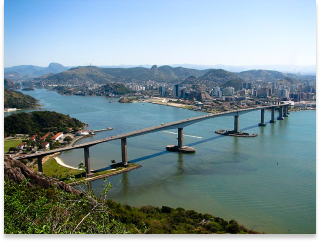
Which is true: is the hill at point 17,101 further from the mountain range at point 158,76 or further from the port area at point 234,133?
the mountain range at point 158,76

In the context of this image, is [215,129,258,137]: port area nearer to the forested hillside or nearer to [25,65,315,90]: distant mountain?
the forested hillside

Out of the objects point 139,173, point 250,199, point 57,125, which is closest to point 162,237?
point 250,199

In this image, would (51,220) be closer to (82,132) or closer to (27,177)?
(27,177)

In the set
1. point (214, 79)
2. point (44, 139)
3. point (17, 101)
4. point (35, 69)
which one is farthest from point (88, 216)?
point (35, 69)

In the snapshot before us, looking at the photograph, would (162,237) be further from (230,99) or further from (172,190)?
(230,99)

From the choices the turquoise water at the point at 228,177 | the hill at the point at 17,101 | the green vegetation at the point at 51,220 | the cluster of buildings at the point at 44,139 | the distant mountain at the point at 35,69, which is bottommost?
the turquoise water at the point at 228,177

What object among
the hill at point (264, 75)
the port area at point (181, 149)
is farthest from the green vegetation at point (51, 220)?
the hill at point (264, 75)

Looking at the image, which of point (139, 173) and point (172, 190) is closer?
point (172, 190)

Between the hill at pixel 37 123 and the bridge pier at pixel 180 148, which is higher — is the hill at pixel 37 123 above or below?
above
